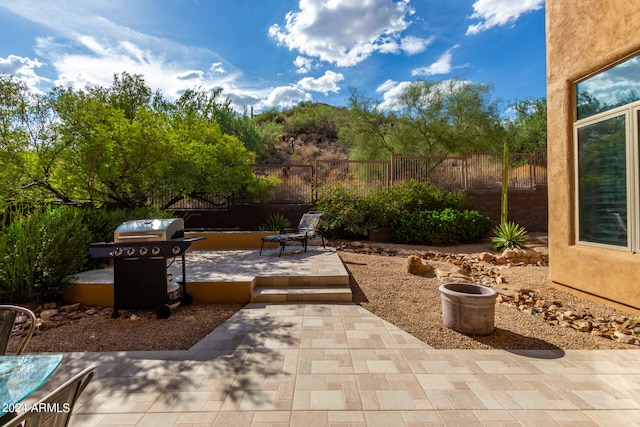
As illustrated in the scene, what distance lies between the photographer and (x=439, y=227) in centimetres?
931

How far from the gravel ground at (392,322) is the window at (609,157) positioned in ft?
3.48

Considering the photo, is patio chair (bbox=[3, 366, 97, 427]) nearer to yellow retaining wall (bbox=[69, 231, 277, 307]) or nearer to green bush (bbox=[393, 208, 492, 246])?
yellow retaining wall (bbox=[69, 231, 277, 307])

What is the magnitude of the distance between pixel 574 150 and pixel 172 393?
236 inches

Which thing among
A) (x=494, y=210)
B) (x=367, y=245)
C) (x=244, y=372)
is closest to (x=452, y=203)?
(x=494, y=210)

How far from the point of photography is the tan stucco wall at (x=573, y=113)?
12.1ft

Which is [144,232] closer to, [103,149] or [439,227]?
[103,149]

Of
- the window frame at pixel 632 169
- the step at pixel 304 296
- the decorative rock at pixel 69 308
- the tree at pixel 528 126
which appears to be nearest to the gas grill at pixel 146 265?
the decorative rock at pixel 69 308

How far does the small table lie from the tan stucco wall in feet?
18.2

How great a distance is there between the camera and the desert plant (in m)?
9.97

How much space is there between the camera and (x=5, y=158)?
18.6ft

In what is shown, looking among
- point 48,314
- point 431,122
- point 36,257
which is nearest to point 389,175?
point 431,122

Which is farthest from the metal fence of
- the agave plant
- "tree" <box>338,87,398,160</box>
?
"tree" <box>338,87,398,160</box>

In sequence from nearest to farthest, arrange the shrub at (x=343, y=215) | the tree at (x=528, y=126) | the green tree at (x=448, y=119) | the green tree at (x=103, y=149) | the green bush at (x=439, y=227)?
the green tree at (x=103, y=149) < the green bush at (x=439, y=227) < the shrub at (x=343, y=215) < the green tree at (x=448, y=119) < the tree at (x=528, y=126)

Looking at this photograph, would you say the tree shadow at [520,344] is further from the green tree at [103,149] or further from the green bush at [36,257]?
the green tree at [103,149]
